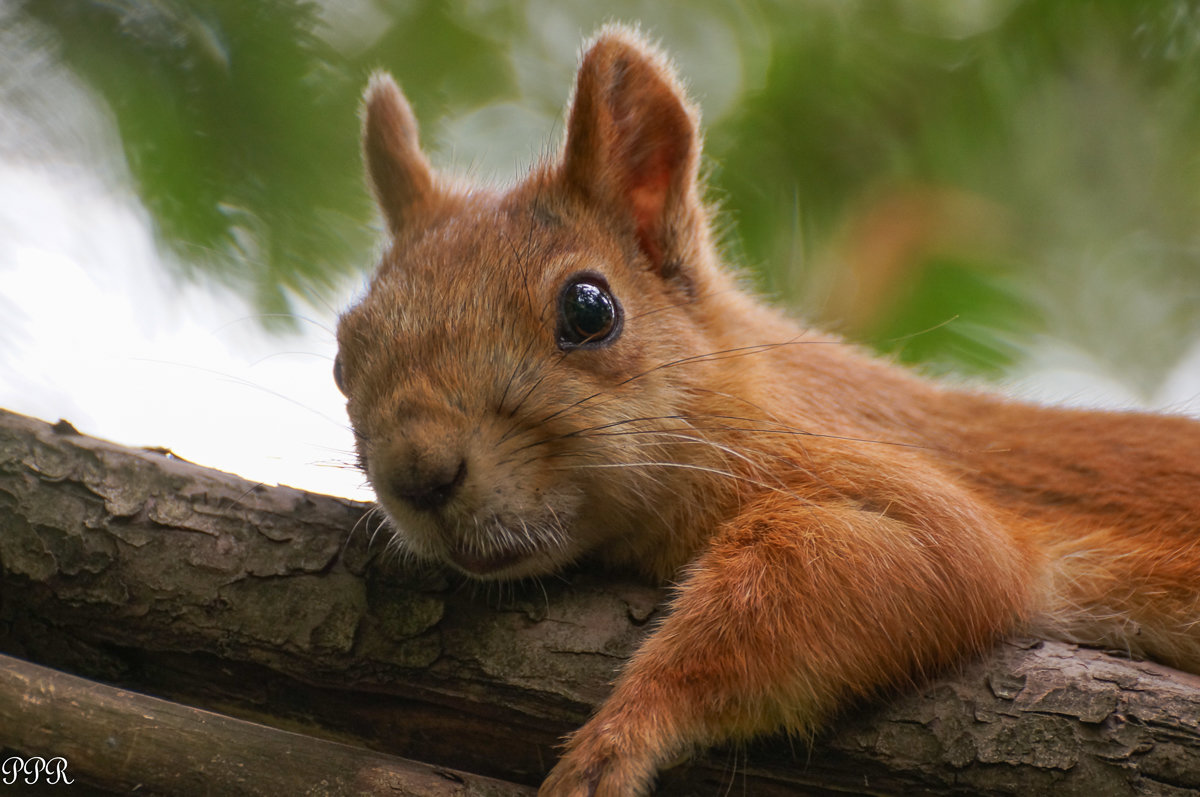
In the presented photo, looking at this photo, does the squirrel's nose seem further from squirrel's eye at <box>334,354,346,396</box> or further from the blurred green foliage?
the blurred green foliage

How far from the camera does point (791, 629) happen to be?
2141 millimetres

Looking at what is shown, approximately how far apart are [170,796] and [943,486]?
6.94ft

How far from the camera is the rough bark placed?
6.63 feet

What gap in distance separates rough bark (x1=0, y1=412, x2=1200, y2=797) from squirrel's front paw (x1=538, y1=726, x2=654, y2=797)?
0.15m

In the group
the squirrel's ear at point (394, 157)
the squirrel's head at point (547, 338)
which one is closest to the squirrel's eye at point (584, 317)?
the squirrel's head at point (547, 338)

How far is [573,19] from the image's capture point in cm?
370

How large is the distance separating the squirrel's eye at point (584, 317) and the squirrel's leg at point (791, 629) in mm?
657

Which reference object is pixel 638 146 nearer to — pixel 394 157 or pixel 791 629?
pixel 394 157

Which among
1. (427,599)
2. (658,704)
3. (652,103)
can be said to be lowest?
(658,704)

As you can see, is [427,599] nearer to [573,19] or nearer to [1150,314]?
[573,19]

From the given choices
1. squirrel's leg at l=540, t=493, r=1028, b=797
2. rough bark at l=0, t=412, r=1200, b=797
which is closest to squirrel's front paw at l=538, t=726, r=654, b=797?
squirrel's leg at l=540, t=493, r=1028, b=797

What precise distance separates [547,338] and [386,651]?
0.94 m

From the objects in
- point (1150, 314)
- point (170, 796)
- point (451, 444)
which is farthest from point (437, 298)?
point (1150, 314)

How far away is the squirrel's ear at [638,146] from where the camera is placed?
272 centimetres
